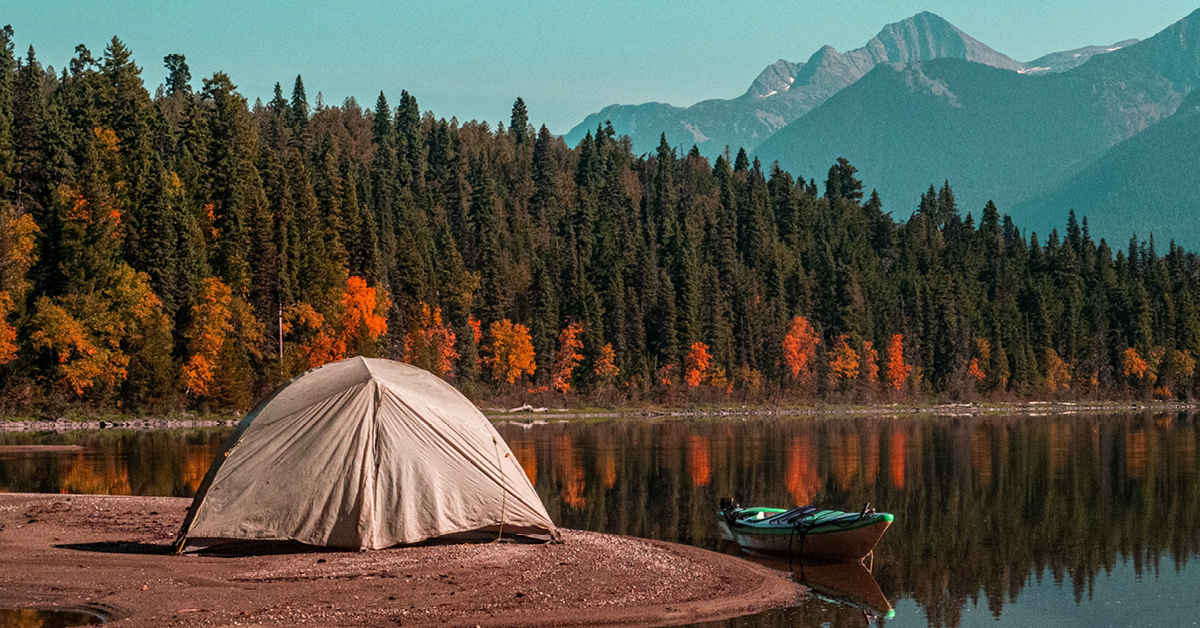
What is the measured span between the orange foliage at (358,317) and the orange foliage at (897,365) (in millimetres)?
98780

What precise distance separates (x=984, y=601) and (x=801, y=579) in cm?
378

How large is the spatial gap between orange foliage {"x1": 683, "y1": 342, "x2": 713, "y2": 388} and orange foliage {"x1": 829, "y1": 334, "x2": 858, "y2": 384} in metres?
23.6

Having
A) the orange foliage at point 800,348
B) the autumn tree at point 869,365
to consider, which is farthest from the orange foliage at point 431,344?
the autumn tree at point 869,365

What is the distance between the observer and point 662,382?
14825 cm

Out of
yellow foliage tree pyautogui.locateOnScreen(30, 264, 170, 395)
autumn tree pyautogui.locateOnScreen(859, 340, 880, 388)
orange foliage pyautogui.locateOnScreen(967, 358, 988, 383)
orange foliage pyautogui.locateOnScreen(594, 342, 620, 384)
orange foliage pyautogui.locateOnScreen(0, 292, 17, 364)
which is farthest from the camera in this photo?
orange foliage pyautogui.locateOnScreen(967, 358, 988, 383)

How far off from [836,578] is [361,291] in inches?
2965

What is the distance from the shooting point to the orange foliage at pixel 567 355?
143500 mm

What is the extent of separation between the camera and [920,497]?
1657 inches

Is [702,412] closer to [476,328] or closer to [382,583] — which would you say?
[476,328]

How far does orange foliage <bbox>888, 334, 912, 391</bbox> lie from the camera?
7003 inches

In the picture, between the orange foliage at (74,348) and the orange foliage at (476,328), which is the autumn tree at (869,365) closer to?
the orange foliage at (476,328)

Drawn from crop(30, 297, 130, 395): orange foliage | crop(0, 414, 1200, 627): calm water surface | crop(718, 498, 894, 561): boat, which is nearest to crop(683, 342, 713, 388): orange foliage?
crop(0, 414, 1200, 627): calm water surface

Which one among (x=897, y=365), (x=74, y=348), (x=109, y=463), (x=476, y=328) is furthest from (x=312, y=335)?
(x=897, y=365)

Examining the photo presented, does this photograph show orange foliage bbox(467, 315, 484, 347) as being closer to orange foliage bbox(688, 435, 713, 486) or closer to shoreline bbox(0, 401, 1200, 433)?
shoreline bbox(0, 401, 1200, 433)
